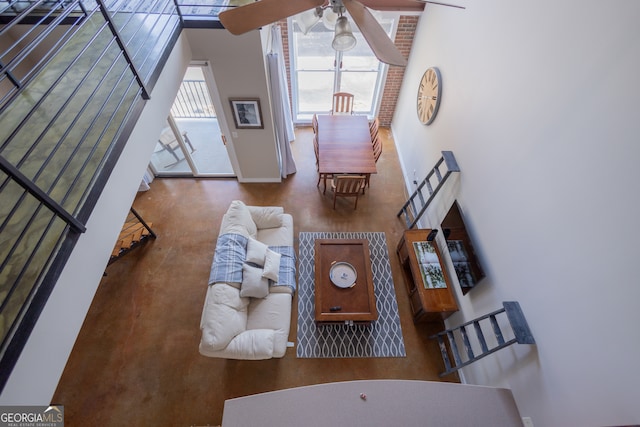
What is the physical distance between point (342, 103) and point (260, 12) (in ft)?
12.1

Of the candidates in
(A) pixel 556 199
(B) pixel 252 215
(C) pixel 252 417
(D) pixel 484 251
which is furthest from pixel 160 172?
(A) pixel 556 199

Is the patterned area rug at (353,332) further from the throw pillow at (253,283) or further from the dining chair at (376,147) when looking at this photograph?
the dining chair at (376,147)

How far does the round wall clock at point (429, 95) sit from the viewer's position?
143 inches

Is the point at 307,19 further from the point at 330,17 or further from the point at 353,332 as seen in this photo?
the point at 353,332

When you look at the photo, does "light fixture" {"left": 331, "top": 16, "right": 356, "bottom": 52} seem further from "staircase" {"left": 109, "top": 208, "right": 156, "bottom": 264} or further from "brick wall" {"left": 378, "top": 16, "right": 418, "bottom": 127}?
"staircase" {"left": 109, "top": 208, "right": 156, "bottom": 264}

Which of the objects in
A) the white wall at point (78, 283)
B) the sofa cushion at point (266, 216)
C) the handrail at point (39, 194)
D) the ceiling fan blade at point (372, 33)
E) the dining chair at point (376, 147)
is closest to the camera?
the handrail at point (39, 194)

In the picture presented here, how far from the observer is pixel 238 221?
365 centimetres

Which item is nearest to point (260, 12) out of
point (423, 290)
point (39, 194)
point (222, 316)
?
point (39, 194)

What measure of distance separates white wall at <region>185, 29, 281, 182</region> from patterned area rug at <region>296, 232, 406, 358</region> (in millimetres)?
2104

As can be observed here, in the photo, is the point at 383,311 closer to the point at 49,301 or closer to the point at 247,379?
the point at 247,379

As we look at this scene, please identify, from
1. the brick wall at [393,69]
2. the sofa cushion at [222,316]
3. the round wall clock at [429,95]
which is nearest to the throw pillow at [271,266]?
the sofa cushion at [222,316]

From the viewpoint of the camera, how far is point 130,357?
3254 mm

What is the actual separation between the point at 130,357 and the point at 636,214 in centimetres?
462

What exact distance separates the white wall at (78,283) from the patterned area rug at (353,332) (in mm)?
2297
